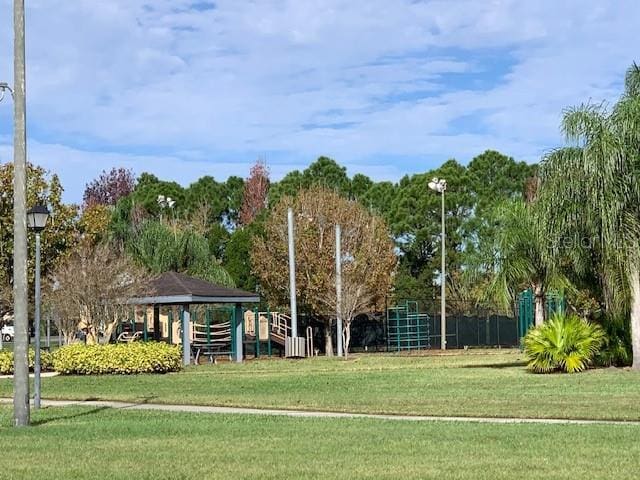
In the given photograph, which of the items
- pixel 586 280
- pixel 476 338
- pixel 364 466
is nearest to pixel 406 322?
pixel 476 338

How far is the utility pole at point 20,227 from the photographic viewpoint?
15.5m

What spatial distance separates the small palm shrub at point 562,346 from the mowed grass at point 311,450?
11986mm

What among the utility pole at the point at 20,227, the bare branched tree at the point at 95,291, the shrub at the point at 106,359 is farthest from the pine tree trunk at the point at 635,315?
the bare branched tree at the point at 95,291

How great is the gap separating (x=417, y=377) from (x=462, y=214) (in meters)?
38.2

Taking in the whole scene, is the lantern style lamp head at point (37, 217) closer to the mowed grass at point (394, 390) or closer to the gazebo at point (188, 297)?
the mowed grass at point (394, 390)

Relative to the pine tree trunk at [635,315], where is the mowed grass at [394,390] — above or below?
below

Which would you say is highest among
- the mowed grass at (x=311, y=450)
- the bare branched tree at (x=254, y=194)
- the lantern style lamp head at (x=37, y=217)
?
the bare branched tree at (x=254, y=194)

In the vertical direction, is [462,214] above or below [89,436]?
above

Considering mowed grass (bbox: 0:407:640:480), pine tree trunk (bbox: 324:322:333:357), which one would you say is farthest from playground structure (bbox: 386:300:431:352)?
mowed grass (bbox: 0:407:640:480)

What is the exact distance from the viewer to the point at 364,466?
10.7m

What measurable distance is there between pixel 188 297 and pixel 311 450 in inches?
978

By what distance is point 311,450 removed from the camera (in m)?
12.0

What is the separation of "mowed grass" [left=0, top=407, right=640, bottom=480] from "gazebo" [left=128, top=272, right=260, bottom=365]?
66.7ft

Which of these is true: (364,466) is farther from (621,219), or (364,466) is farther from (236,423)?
(621,219)
